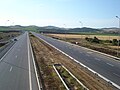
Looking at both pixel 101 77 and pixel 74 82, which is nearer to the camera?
pixel 74 82

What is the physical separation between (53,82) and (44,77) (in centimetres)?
282

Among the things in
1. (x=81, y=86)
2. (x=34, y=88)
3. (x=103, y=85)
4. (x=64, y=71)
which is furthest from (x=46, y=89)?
(x=64, y=71)

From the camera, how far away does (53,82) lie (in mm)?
23062

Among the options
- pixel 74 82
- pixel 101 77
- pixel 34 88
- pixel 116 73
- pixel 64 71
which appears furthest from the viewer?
pixel 64 71

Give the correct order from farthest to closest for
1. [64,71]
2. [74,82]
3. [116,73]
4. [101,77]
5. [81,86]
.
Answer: [64,71]
[116,73]
[101,77]
[74,82]
[81,86]

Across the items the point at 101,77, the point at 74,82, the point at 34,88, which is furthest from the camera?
the point at 101,77

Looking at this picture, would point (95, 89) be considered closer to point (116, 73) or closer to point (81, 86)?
point (81, 86)

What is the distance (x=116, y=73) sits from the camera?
26953mm

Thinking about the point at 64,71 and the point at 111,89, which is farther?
the point at 64,71

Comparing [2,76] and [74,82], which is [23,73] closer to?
[2,76]

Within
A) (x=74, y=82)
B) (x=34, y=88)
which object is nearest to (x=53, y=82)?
(x=74, y=82)

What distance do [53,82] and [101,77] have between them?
4643 millimetres

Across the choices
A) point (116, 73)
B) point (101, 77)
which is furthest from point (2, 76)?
point (116, 73)

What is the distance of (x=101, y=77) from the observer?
24500 mm
